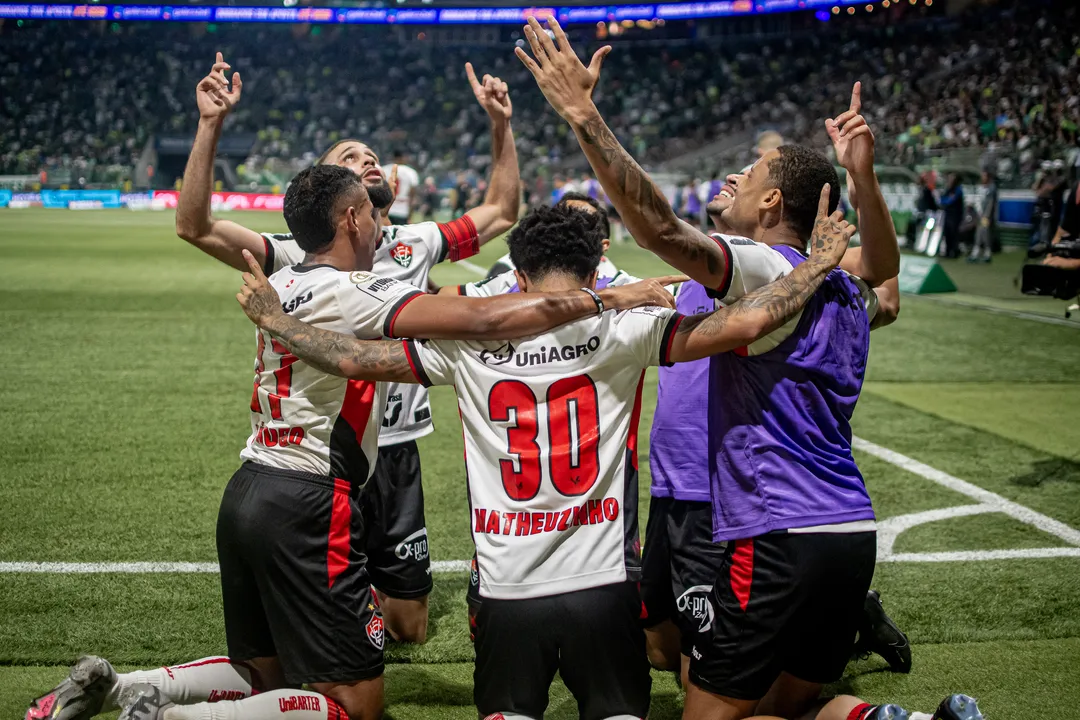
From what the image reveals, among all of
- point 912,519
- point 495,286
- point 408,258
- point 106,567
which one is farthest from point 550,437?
point 912,519

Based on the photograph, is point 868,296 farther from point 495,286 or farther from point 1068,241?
point 1068,241

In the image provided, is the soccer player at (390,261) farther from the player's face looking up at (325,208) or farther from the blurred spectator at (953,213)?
the blurred spectator at (953,213)

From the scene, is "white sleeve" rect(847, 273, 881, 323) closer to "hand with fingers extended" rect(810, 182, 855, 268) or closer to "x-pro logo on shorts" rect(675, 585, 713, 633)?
"hand with fingers extended" rect(810, 182, 855, 268)

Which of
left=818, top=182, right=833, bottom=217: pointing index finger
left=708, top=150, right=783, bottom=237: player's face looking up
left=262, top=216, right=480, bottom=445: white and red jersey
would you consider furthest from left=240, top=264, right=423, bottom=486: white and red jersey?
left=818, top=182, right=833, bottom=217: pointing index finger

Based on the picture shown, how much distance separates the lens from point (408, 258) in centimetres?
509

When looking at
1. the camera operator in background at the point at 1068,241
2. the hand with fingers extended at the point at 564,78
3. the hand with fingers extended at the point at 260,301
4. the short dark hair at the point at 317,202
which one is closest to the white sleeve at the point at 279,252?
the short dark hair at the point at 317,202

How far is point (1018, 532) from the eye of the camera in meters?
6.12

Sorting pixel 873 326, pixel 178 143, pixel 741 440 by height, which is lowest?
pixel 741 440

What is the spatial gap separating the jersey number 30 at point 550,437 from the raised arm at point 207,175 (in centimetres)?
165

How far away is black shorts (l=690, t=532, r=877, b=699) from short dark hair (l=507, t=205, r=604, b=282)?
38.5 inches

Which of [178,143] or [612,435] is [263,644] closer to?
[612,435]

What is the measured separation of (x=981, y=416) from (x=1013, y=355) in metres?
3.27

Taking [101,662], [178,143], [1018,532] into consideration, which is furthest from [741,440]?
[178,143]

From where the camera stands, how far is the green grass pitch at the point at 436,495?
14.4ft
